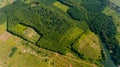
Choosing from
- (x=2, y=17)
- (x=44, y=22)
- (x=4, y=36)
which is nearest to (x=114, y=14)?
(x=44, y=22)

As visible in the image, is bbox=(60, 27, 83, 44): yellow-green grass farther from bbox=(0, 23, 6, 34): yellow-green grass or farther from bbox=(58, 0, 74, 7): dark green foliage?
bbox=(0, 23, 6, 34): yellow-green grass

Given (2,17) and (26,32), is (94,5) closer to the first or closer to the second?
(26,32)

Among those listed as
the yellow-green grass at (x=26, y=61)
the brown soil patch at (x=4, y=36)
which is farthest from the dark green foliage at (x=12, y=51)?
the brown soil patch at (x=4, y=36)

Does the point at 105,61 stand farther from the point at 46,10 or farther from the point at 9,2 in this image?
the point at 9,2

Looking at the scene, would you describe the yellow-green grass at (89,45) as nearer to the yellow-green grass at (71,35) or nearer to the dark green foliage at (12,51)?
the yellow-green grass at (71,35)

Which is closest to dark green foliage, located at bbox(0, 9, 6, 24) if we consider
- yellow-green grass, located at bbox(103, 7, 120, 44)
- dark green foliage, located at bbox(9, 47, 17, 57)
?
dark green foliage, located at bbox(9, 47, 17, 57)
